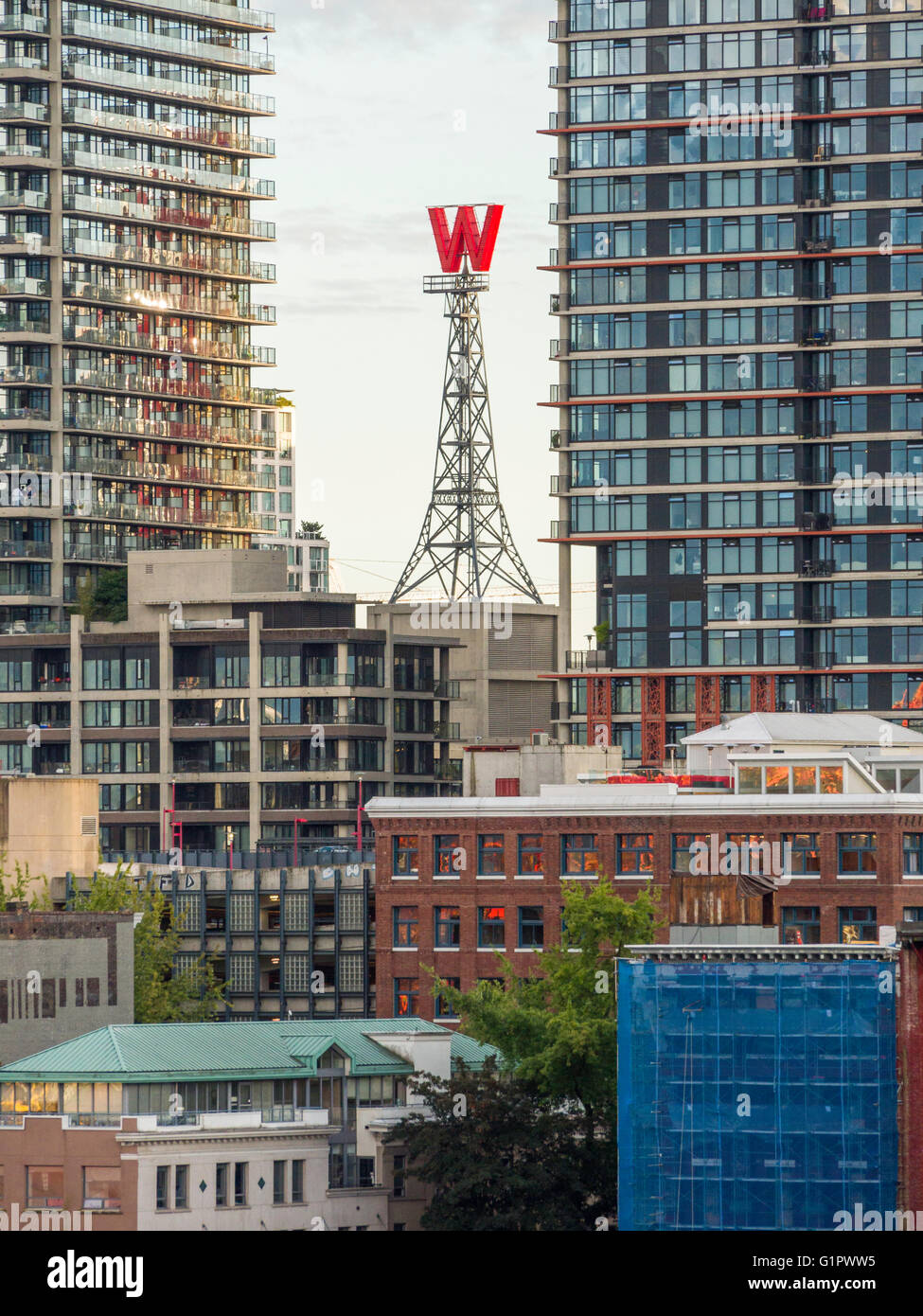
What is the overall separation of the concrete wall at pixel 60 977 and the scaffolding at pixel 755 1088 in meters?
34.6

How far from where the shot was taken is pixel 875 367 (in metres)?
162

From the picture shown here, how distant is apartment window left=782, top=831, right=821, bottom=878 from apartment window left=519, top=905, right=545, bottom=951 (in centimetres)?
1173

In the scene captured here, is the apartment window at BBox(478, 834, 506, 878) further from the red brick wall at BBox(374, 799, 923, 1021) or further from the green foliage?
the green foliage

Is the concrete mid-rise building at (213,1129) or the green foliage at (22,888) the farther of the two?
the green foliage at (22,888)

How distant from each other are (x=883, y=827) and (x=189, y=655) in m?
86.2

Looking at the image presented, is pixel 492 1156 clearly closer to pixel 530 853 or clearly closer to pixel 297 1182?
pixel 297 1182

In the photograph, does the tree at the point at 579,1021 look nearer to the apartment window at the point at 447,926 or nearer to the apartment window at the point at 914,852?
the apartment window at the point at 447,926

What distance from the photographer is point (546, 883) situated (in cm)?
12169

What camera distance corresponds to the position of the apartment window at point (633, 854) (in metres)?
121

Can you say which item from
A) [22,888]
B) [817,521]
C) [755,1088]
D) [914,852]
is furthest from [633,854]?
[817,521]

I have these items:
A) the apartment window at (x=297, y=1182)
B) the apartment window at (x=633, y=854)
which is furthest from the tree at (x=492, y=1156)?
the apartment window at (x=633, y=854)

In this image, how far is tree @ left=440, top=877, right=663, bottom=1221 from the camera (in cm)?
9575

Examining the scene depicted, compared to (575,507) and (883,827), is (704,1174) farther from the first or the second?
(575,507)
